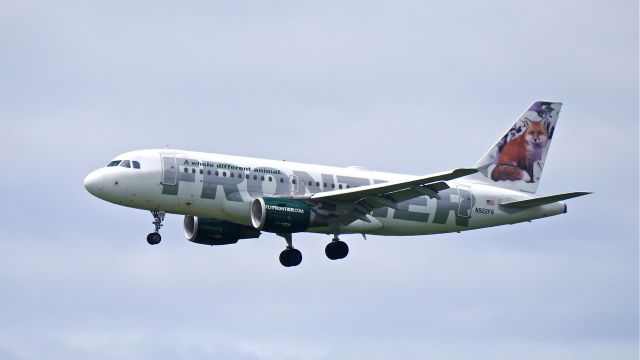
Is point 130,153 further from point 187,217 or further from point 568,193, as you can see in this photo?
point 568,193

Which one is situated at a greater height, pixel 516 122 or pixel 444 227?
pixel 516 122

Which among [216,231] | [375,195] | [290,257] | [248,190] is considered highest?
[375,195]

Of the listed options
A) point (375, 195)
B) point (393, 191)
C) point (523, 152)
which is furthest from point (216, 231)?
point (523, 152)

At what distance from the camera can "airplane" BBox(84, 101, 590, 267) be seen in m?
64.9

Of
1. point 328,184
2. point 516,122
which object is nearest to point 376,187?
point 328,184

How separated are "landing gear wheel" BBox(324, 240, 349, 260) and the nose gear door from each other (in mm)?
8149

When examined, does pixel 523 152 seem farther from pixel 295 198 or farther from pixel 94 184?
pixel 94 184

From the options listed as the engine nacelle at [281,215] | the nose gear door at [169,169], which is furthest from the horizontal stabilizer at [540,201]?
the nose gear door at [169,169]

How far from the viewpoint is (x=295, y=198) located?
66250 mm

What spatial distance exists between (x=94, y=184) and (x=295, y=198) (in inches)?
356

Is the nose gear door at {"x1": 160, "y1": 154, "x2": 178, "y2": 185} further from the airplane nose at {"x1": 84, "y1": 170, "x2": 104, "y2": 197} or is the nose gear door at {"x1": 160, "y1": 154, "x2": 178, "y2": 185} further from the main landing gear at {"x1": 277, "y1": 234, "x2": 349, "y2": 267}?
the main landing gear at {"x1": 277, "y1": 234, "x2": 349, "y2": 267}

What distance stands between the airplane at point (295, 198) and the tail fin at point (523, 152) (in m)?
0.44

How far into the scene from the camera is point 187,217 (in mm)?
72188

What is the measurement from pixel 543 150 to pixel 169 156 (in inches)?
818
